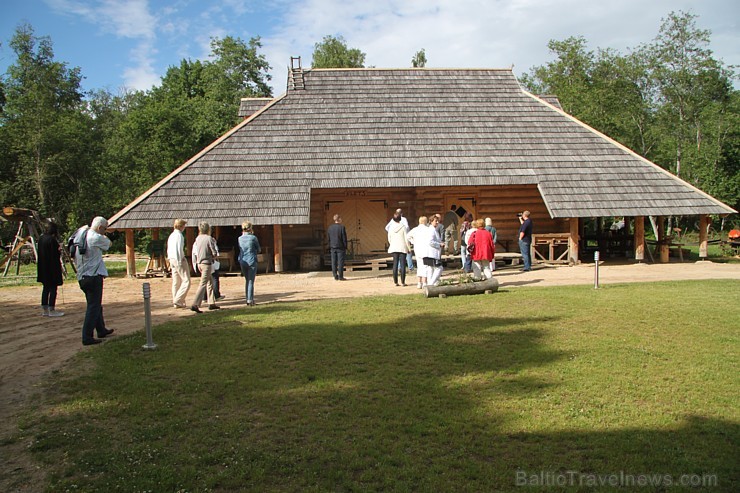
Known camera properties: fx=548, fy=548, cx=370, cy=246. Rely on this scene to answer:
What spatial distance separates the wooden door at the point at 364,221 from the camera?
19.6 metres

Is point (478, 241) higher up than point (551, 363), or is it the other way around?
point (478, 241)

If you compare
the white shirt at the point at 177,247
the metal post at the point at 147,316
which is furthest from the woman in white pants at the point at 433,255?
the metal post at the point at 147,316

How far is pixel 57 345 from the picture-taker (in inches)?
329

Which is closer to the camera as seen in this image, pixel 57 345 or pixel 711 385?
pixel 711 385

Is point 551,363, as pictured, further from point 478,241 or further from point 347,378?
point 478,241

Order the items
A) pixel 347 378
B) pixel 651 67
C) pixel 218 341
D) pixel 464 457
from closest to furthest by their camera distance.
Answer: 1. pixel 464 457
2. pixel 347 378
3. pixel 218 341
4. pixel 651 67

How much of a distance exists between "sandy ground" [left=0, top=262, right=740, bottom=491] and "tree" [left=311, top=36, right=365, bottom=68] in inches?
1351

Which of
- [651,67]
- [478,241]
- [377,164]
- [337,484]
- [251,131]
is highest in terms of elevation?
[651,67]

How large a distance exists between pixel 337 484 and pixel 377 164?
14556mm

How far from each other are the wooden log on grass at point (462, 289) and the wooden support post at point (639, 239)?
8141mm

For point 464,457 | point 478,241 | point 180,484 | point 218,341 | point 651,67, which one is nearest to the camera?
point 180,484

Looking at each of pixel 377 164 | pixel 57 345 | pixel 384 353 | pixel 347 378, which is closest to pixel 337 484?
pixel 347 378

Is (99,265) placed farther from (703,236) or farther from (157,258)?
(703,236)

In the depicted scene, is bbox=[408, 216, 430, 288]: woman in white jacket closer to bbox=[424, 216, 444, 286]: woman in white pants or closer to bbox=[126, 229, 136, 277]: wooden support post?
bbox=[424, 216, 444, 286]: woman in white pants
